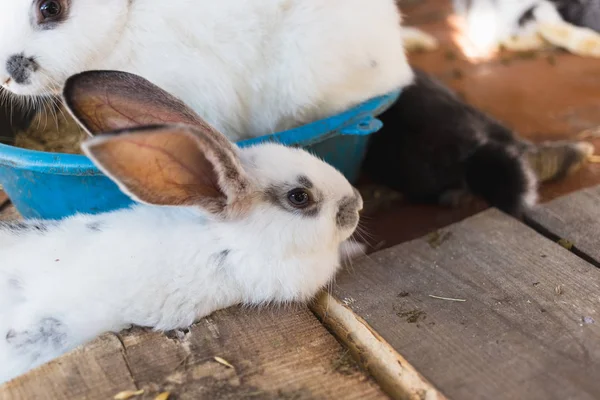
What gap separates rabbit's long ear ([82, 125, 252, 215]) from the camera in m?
1.11

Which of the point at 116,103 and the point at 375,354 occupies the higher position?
the point at 116,103

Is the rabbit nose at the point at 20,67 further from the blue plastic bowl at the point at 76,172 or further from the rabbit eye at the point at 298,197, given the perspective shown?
the rabbit eye at the point at 298,197

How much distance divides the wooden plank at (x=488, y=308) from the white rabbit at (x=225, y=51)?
1.63 feet

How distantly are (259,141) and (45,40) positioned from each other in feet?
1.77

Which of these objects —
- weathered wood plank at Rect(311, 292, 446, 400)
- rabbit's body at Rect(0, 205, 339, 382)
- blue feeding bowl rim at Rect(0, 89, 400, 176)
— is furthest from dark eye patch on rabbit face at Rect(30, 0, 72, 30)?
weathered wood plank at Rect(311, 292, 446, 400)

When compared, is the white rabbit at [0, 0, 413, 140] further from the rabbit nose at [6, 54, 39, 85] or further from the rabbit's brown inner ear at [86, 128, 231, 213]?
the rabbit's brown inner ear at [86, 128, 231, 213]

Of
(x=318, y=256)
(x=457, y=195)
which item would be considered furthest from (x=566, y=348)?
(x=457, y=195)

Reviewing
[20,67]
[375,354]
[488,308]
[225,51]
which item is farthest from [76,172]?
[488,308]

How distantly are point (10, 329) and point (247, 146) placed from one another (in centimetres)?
64

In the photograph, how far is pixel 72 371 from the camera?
1169mm

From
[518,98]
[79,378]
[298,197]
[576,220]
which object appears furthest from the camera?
[518,98]

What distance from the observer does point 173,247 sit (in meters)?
1.37

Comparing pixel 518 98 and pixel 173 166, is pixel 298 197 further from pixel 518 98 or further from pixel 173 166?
pixel 518 98

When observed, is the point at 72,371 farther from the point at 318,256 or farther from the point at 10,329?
the point at 318,256
